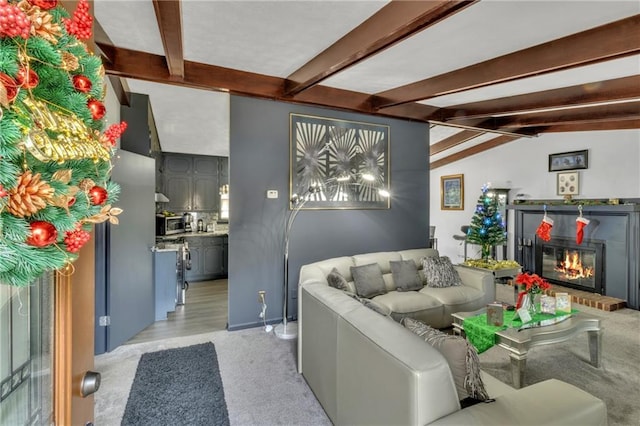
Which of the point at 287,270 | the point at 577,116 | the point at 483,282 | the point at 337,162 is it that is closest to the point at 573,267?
the point at 577,116

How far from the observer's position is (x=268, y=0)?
2205 millimetres

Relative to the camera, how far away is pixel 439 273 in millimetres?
3783

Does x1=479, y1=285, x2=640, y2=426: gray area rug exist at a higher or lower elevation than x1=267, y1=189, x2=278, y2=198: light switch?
lower

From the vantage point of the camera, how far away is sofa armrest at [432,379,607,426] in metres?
1.20

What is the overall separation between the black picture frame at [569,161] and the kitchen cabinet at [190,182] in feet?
21.1

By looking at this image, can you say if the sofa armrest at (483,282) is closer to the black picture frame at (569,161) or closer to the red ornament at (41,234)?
the black picture frame at (569,161)

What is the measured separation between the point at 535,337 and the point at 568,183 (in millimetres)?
4269

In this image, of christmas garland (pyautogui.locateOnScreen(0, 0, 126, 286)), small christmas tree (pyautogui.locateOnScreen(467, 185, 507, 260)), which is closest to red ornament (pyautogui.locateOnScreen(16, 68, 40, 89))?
christmas garland (pyautogui.locateOnScreen(0, 0, 126, 286))

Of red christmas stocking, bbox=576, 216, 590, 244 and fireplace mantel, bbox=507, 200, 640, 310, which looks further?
red christmas stocking, bbox=576, 216, 590, 244

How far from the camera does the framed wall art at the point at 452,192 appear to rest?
297 inches

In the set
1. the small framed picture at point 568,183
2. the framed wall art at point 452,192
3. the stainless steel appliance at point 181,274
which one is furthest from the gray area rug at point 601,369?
the framed wall art at point 452,192

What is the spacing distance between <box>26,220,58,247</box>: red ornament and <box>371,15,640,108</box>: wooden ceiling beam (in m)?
3.50

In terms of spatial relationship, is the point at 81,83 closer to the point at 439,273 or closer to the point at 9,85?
the point at 9,85

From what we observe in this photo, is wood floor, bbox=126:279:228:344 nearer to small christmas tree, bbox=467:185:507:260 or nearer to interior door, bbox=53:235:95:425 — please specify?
interior door, bbox=53:235:95:425
